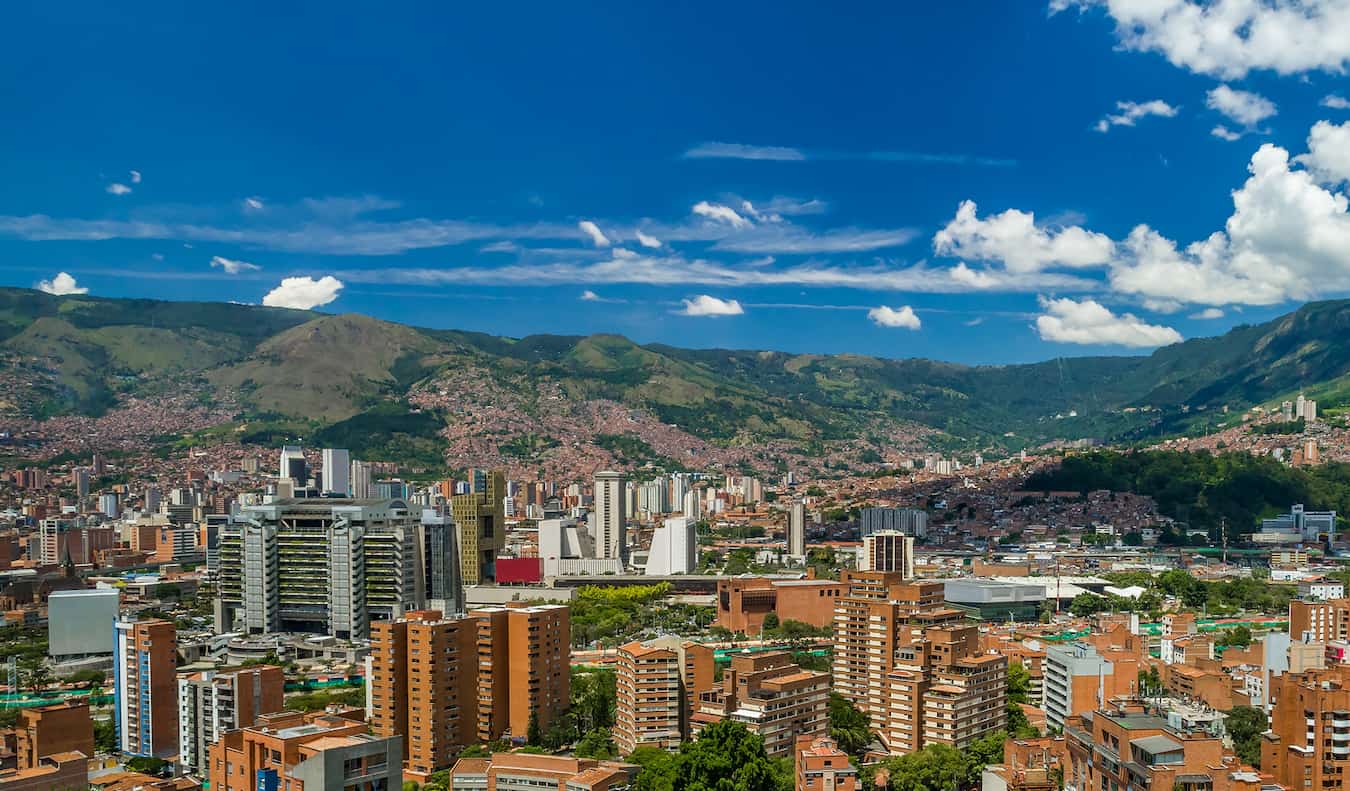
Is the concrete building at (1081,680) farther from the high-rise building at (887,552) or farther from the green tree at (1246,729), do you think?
the high-rise building at (887,552)

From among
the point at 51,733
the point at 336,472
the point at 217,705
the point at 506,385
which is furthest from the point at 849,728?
the point at 506,385

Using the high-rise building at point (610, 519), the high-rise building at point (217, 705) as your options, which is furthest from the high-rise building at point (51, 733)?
the high-rise building at point (610, 519)

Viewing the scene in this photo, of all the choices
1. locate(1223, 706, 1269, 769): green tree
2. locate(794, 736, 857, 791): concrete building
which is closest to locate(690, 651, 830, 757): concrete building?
locate(794, 736, 857, 791): concrete building

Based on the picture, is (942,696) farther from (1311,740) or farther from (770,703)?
(1311,740)

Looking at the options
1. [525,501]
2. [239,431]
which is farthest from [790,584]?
[239,431]

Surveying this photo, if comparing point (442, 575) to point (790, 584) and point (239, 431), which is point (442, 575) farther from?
point (239, 431)

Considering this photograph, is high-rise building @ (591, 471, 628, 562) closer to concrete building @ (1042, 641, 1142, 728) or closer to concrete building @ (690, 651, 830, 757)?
concrete building @ (1042, 641, 1142, 728)

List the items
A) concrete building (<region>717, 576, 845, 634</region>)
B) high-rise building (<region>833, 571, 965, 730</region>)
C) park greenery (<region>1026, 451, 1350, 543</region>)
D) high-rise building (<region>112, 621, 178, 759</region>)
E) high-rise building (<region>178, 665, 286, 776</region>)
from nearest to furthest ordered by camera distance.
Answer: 1. high-rise building (<region>178, 665, 286, 776</region>)
2. high-rise building (<region>112, 621, 178, 759</region>)
3. high-rise building (<region>833, 571, 965, 730</region>)
4. concrete building (<region>717, 576, 845, 634</region>)
5. park greenery (<region>1026, 451, 1350, 543</region>)
